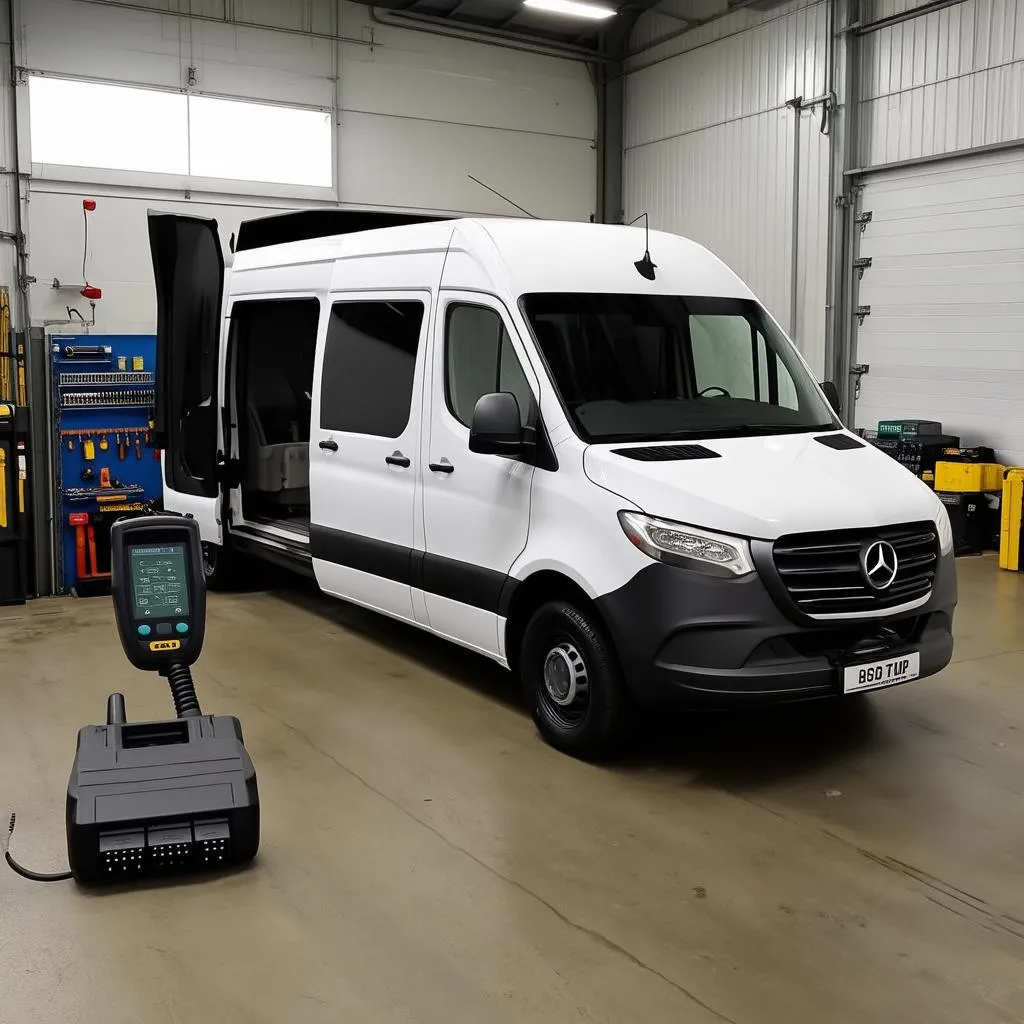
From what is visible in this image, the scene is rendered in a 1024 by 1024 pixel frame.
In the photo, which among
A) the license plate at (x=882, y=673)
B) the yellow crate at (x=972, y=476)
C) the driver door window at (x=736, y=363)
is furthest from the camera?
the yellow crate at (x=972, y=476)

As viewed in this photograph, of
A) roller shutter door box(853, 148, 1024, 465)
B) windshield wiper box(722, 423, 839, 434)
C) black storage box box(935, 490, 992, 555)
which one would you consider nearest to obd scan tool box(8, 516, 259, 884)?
windshield wiper box(722, 423, 839, 434)

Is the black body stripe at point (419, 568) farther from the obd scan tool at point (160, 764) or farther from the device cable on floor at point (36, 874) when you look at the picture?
the device cable on floor at point (36, 874)

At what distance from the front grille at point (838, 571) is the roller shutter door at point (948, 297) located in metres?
6.22

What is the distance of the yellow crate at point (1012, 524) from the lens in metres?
8.88

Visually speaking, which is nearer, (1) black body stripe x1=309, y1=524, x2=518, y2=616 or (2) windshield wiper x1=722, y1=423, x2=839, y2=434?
(2) windshield wiper x1=722, y1=423, x2=839, y2=434

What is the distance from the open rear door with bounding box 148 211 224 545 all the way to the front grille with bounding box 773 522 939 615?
4411mm

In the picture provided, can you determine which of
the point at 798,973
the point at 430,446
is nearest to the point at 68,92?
the point at 430,446

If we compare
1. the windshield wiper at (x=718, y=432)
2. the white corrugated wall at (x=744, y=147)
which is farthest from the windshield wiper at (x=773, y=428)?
A: the white corrugated wall at (x=744, y=147)

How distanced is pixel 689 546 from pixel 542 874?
4.14 ft

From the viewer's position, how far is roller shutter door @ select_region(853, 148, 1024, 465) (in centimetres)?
987

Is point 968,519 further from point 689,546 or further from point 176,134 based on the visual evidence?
point 176,134

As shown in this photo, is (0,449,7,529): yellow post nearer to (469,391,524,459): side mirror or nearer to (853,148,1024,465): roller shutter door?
(469,391,524,459): side mirror

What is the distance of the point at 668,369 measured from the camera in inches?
194

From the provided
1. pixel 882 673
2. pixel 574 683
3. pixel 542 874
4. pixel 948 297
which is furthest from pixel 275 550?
pixel 948 297
